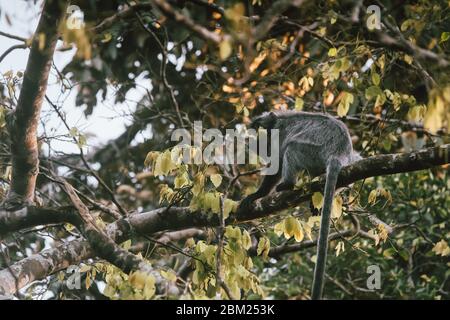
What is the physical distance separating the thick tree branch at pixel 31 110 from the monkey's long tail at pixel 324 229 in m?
1.77

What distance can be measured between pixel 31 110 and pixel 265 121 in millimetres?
2290

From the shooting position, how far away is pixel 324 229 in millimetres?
3547

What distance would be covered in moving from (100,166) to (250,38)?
4.82m

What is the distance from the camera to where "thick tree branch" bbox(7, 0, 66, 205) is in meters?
3.21

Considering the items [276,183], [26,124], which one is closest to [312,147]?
[276,183]

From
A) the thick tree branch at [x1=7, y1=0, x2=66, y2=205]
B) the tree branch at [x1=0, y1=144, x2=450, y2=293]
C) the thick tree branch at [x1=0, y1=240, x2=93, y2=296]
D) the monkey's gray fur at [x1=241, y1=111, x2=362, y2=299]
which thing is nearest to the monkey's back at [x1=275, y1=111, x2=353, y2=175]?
the monkey's gray fur at [x1=241, y1=111, x2=362, y2=299]

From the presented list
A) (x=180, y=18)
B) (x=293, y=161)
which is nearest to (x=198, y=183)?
(x=180, y=18)

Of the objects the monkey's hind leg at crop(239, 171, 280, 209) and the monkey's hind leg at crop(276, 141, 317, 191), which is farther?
the monkey's hind leg at crop(276, 141, 317, 191)

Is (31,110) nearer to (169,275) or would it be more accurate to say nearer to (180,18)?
(169,275)

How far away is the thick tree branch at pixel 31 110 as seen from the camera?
3.21 m

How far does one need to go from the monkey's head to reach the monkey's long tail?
1311 mm

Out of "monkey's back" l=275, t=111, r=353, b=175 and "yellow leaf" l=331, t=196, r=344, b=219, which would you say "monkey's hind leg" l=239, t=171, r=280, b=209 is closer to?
"monkey's back" l=275, t=111, r=353, b=175

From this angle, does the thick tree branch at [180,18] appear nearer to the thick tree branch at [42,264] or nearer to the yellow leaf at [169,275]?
the yellow leaf at [169,275]
